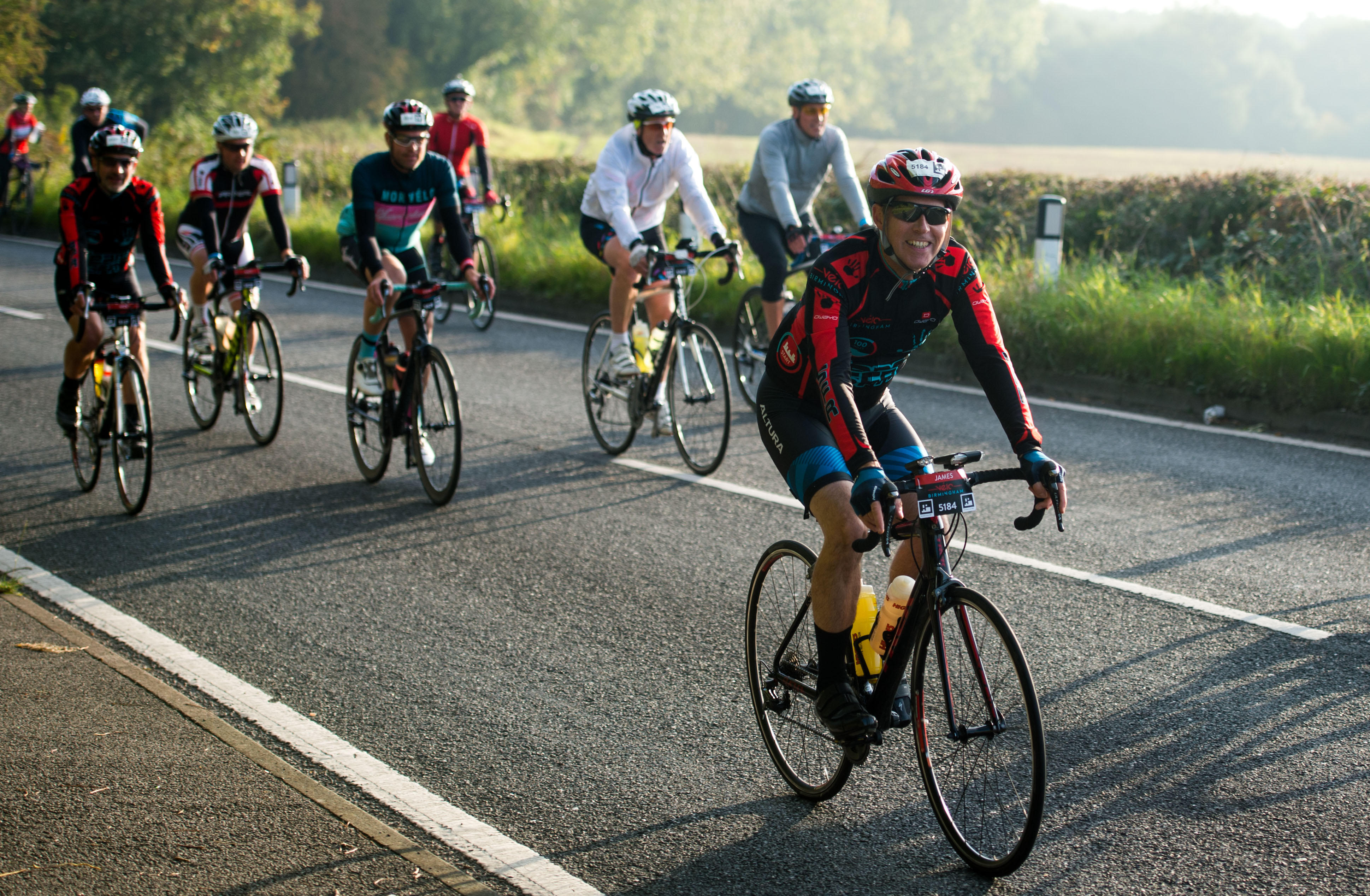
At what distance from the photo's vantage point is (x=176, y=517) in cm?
723

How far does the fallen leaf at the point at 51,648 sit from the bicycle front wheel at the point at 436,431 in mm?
2634

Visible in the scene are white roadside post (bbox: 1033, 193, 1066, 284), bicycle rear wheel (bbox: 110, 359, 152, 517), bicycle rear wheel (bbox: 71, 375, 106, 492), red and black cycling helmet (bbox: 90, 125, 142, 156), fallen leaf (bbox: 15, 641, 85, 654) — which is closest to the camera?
fallen leaf (bbox: 15, 641, 85, 654)

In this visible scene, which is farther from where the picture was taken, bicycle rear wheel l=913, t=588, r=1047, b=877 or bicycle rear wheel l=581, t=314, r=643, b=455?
bicycle rear wheel l=581, t=314, r=643, b=455

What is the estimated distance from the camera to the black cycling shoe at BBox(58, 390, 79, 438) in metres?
7.73

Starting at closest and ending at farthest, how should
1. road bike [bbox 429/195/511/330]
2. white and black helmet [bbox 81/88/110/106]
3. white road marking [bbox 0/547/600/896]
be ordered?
white road marking [bbox 0/547/600/896], road bike [bbox 429/195/511/330], white and black helmet [bbox 81/88/110/106]

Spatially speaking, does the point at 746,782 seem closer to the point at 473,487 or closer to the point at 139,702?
the point at 139,702

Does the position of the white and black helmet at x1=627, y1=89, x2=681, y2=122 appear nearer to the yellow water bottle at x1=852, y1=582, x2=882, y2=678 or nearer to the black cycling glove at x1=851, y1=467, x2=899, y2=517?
the yellow water bottle at x1=852, y1=582, x2=882, y2=678

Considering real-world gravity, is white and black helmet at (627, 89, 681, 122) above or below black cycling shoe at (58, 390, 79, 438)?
above

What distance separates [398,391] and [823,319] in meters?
4.50

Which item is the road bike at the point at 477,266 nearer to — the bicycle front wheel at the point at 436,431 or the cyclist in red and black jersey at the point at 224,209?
the cyclist in red and black jersey at the point at 224,209

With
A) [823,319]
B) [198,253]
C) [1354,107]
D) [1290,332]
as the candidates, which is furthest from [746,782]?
[1354,107]

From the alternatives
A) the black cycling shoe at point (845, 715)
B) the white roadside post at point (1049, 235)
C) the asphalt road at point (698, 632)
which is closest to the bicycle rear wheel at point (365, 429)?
the asphalt road at point (698, 632)

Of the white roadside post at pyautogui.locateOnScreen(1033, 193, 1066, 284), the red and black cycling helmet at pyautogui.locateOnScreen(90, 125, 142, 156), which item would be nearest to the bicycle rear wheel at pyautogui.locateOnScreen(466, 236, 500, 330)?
the red and black cycling helmet at pyautogui.locateOnScreen(90, 125, 142, 156)

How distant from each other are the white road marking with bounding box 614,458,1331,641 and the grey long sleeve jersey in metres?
2.76
